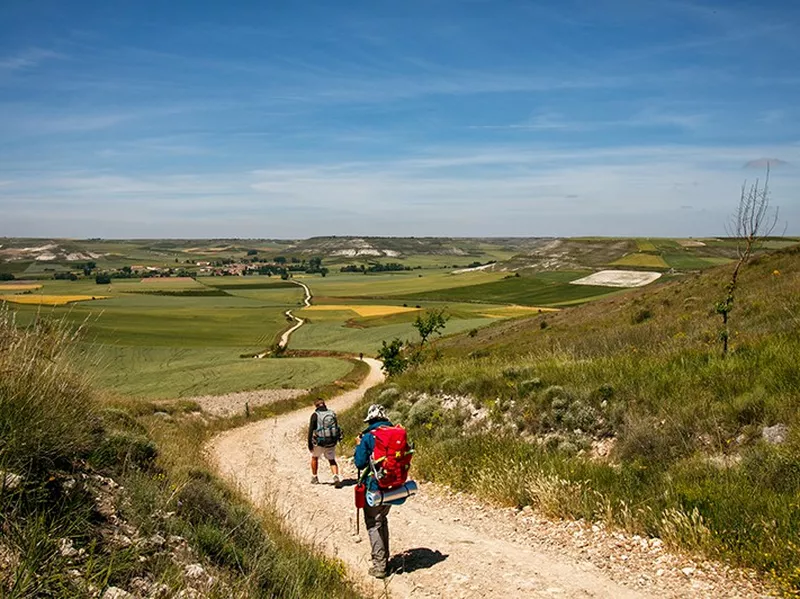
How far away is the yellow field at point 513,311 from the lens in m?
83.2

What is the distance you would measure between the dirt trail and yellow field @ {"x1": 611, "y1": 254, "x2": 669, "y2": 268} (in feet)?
399

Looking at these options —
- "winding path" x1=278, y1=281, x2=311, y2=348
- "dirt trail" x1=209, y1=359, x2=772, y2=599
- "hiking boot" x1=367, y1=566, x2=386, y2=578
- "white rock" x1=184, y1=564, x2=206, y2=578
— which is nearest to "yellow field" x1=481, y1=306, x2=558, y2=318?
"winding path" x1=278, y1=281, x2=311, y2=348

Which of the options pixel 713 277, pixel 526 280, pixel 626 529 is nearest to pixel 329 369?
pixel 713 277

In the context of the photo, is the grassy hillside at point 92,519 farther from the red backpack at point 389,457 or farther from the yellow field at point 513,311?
the yellow field at point 513,311

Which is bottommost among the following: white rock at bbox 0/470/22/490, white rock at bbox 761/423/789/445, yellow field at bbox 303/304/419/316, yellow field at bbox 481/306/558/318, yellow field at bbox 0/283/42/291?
yellow field at bbox 303/304/419/316

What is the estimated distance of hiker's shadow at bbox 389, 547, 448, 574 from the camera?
7.73 metres

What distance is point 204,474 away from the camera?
10055 mm

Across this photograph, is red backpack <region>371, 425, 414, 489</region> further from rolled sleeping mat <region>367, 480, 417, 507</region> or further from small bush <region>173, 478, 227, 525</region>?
small bush <region>173, 478, 227, 525</region>

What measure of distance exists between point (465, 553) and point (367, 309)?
3577 inches

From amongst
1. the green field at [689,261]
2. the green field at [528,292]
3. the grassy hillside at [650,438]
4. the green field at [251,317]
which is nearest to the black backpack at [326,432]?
the grassy hillside at [650,438]

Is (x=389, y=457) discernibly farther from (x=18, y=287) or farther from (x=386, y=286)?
(x=18, y=287)

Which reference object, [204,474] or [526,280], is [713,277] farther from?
[526,280]

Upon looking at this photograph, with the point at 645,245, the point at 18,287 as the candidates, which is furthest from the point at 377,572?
the point at 645,245

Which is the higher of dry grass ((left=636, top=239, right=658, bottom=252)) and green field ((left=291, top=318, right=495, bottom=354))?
dry grass ((left=636, top=239, right=658, bottom=252))
